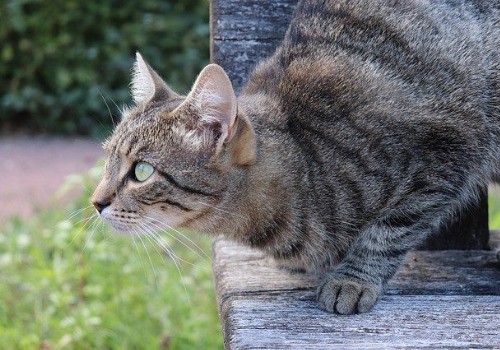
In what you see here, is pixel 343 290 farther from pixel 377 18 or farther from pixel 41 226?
pixel 41 226

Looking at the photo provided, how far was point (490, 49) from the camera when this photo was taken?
2828 mm

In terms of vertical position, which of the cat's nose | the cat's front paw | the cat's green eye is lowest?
the cat's nose

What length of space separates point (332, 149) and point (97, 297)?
1981 mm

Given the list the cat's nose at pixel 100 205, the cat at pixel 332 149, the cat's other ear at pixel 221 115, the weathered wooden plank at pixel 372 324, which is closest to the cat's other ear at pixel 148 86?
the cat at pixel 332 149

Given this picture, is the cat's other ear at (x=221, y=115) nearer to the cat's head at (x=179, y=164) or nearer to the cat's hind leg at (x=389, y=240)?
the cat's head at (x=179, y=164)

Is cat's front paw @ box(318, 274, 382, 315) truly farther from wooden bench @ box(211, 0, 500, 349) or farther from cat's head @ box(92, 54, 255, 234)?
cat's head @ box(92, 54, 255, 234)

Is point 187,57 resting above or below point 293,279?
below

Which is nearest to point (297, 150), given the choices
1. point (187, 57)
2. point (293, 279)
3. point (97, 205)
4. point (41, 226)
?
point (293, 279)

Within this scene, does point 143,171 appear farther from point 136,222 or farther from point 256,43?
point 256,43

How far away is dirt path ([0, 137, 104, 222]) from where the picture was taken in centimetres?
643

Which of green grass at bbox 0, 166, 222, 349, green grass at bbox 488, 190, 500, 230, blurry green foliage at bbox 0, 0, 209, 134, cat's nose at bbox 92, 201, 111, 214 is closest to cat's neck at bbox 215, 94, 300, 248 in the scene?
cat's nose at bbox 92, 201, 111, 214

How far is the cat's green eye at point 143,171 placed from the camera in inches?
97.0

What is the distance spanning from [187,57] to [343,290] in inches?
246

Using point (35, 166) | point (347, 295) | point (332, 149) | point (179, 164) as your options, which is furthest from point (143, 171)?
point (35, 166)
